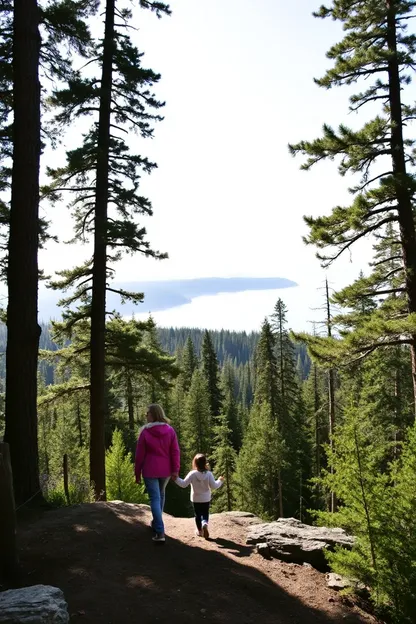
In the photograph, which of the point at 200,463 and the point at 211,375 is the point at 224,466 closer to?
the point at 211,375

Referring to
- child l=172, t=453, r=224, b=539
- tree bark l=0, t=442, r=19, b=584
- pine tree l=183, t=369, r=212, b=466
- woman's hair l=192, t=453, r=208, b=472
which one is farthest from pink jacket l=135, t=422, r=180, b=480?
pine tree l=183, t=369, r=212, b=466

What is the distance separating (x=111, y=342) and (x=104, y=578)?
7926 mm

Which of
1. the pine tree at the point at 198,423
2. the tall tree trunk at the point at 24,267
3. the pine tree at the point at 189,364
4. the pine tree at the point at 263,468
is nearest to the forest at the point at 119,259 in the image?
the tall tree trunk at the point at 24,267

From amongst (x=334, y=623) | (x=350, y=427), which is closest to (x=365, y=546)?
(x=334, y=623)

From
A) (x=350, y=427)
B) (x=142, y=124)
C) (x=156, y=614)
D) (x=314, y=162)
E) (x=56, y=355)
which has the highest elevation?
(x=142, y=124)

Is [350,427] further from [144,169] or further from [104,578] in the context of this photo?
[144,169]

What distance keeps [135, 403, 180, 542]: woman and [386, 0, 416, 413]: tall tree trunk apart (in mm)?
5774

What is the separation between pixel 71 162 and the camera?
11148mm

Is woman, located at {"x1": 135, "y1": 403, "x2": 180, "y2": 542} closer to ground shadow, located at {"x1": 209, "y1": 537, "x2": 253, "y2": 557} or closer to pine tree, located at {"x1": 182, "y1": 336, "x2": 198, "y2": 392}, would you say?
ground shadow, located at {"x1": 209, "y1": 537, "x2": 253, "y2": 557}

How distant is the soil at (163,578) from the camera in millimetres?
4754

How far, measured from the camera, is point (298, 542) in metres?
6.89

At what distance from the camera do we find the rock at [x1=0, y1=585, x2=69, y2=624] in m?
3.29

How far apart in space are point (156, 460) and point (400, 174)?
7.57m

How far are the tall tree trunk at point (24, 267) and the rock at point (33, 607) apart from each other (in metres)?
4.15
